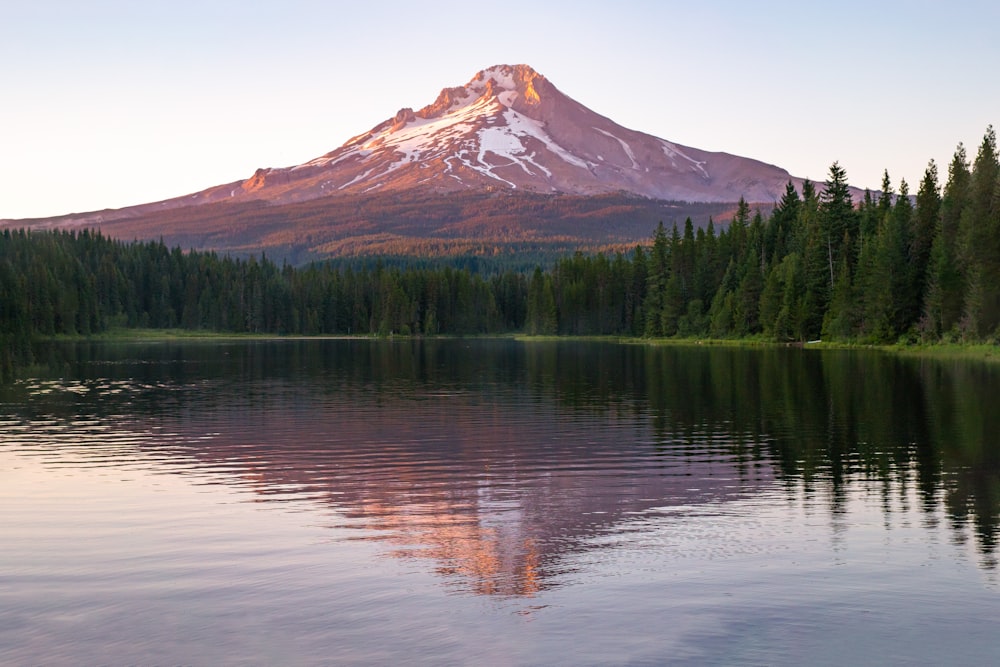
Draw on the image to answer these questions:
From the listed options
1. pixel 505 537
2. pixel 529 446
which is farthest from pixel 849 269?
pixel 505 537

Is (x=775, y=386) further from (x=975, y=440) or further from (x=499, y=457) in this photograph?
(x=499, y=457)

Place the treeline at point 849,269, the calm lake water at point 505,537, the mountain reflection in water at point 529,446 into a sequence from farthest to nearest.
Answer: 1. the treeline at point 849,269
2. the mountain reflection in water at point 529,446
3. the calm lake water at point 505,537

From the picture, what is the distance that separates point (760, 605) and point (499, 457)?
17295mm

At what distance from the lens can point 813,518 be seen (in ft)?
72.9

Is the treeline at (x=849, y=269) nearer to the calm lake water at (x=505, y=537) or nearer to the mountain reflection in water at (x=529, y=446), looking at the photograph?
the mountain reflection in water at (x=529, y=446)

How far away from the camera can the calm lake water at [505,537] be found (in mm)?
14211

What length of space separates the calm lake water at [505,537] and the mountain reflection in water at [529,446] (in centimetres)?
16

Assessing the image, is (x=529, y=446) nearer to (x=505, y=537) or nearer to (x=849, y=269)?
(x=505, y=537)

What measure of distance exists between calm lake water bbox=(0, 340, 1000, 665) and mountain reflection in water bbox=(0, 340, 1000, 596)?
0.16 metres

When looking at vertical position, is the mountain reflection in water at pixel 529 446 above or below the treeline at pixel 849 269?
below

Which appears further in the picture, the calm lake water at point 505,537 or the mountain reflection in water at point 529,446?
the mountain reflection in water at point 529,446

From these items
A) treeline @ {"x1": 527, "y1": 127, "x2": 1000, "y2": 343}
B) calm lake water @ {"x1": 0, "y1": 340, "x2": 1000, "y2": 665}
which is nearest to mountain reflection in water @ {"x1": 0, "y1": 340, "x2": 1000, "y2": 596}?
calm lake water @ {"x1": 0, "y1": 340, "x2": 1000, "y2": 665}

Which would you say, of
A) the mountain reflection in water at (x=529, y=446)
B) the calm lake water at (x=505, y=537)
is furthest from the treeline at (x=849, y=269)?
the calm lake water at (x=505, y=537)

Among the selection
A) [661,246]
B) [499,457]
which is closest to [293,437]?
[499,457]
